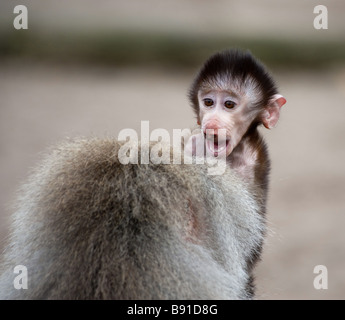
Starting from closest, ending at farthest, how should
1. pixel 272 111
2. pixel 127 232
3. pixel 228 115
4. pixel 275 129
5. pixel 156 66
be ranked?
pixel 127 232, pixel 228 115, pixel 272 111, pixel 275 129, pixel 156 66

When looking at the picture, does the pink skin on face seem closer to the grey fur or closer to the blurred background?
the grey fur

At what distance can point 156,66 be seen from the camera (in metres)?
8.62

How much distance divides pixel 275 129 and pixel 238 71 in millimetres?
4895

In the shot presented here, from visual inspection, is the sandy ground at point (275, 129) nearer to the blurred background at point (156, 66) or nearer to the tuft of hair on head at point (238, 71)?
the blurred background at point (156, 66)

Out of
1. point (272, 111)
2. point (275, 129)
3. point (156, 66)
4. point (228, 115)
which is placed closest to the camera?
point (228, 115)

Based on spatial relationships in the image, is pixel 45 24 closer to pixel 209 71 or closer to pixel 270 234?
pixel 209 71

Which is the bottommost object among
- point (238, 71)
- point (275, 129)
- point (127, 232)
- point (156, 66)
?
point (127, 232)

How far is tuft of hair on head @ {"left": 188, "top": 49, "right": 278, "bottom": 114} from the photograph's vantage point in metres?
2.74

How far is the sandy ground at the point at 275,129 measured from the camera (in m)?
4.94

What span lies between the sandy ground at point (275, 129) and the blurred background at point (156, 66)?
21 mm

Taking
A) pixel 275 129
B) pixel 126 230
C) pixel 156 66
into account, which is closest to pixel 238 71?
pixel 126 230

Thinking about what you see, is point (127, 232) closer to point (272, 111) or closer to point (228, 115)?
point (228, 115)

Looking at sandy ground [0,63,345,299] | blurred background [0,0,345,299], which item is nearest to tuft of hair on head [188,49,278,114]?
sandy ground [0,63,345,299]
